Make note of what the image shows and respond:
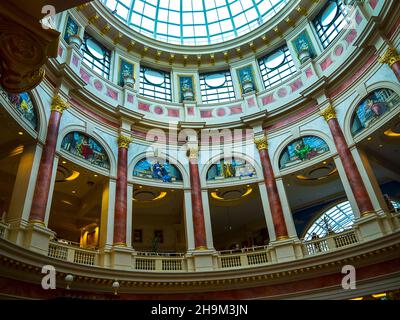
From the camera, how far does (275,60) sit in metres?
22.7

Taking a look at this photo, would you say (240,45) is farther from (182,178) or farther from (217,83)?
(182,178)

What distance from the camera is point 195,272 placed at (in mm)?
15062

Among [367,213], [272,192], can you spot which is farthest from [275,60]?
[367,213]

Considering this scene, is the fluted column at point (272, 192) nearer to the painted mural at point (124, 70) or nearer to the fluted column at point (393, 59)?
the fluted column at point (393, 59)

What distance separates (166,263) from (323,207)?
12548 mm

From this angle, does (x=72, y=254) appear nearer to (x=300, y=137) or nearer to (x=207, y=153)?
(x=207, y=153)

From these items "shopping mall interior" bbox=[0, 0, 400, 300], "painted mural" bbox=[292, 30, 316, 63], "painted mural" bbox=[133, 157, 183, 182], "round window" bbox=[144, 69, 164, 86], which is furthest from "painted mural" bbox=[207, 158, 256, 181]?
"round window" bbox=[144, 69, 164, 86]

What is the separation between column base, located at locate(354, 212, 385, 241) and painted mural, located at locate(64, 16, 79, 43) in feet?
58.3

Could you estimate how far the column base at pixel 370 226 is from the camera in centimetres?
1390

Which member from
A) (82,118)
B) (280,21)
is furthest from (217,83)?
(82,118)

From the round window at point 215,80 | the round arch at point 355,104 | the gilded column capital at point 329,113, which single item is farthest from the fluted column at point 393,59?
the round window at point 215,80

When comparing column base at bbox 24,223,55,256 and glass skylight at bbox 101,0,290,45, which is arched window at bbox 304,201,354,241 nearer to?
glass skylight at bbox 101,0,290,45

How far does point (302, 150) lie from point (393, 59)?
6082 mm

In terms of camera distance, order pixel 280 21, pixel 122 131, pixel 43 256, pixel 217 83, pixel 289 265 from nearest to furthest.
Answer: pixel 43 256 → pixel 289 265 → pixel 122 131 → pixel 280 21 → pixel 217 83
